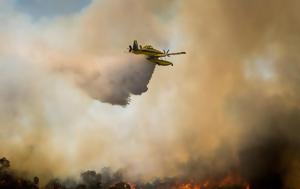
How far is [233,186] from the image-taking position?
125688mm

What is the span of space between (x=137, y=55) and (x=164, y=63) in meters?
6.80

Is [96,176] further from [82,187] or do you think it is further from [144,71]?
[144,71]

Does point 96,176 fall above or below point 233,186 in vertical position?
above

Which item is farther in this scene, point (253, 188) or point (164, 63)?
point (253, 188)

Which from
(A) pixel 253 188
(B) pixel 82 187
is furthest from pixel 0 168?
(A) pixel 253 188

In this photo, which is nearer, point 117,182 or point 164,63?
point 164,63

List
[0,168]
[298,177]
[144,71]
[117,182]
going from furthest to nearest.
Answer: [117,182]
[0,168]
[298,177]
[144,71]

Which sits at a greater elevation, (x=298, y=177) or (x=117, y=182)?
(x=117, y=182)

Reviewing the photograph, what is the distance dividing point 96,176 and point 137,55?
70.9 metres

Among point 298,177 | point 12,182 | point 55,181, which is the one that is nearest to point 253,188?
point 298,177

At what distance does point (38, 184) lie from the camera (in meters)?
141

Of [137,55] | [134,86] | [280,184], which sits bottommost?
[280,184]

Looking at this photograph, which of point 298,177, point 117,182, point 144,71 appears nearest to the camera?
point 144,71

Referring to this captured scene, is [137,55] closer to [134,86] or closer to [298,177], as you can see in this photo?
[134,86]
